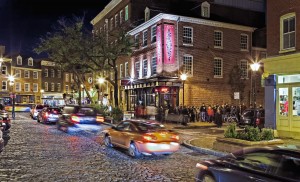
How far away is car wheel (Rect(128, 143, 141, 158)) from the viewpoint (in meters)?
12.9

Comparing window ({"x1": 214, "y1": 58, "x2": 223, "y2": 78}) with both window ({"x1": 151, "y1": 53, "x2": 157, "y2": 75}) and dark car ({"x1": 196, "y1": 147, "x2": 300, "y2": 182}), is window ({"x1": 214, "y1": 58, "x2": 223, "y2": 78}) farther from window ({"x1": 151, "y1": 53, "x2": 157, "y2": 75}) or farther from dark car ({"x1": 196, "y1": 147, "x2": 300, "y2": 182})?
dark car ({"x1": 196, "y1": 147, "x2": 300, "y2": 182})

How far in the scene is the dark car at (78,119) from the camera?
22.7 meters

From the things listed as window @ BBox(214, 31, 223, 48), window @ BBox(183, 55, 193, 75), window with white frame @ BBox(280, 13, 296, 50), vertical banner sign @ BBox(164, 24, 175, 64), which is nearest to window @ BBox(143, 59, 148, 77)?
window @ BBox(183, 55, 193, 75)

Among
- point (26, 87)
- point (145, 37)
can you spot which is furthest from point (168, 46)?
→ point (26, 87)

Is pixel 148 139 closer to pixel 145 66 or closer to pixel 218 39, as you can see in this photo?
pixel 145 66

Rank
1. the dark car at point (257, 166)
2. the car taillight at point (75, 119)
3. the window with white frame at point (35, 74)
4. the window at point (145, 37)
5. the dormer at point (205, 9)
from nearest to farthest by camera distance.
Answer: the dark car at point (257, 166), the car taillight at point (75, 119), the dormer at point (205, 9), the window at point (145, 37), the window with white frame at point (35, 74)

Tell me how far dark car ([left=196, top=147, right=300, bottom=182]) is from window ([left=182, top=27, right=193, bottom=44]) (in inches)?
1156

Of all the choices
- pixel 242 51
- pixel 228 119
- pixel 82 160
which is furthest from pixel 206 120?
pixel 82 160

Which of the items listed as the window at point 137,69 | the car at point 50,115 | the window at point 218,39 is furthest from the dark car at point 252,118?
the window at point 137,69

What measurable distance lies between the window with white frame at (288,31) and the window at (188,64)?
17.2 metres

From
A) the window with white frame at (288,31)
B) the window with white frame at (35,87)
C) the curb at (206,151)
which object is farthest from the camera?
the window with white frame at (35,87)

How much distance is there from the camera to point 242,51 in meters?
39.8

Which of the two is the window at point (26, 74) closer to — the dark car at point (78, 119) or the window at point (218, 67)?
the window at point (218, 67)

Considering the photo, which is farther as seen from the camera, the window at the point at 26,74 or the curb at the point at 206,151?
the window at the point at 26,74
